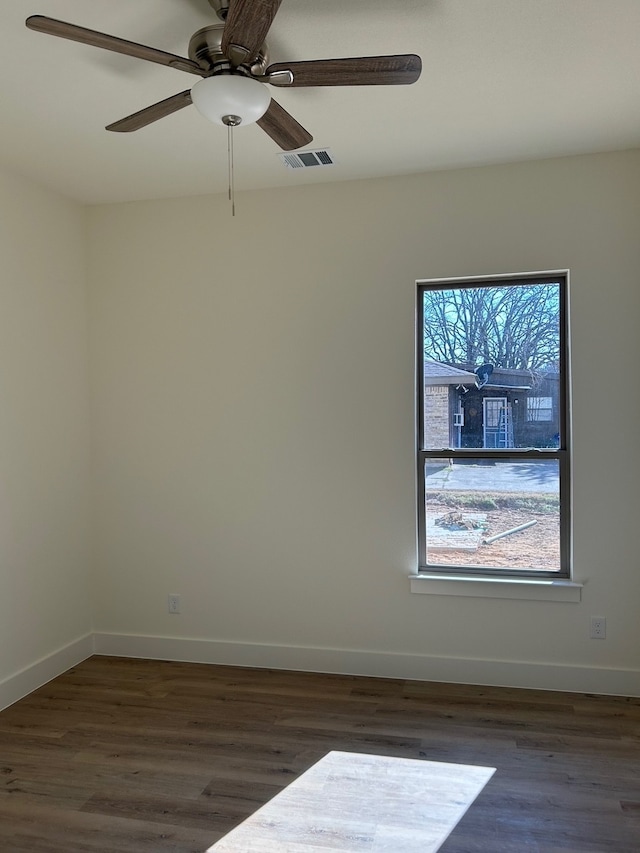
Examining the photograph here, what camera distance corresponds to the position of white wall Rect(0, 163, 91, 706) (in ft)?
11.5

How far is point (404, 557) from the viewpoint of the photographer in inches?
146

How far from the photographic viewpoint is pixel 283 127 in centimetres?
236

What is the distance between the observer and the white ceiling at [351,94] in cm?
219

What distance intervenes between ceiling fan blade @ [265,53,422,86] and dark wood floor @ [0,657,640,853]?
97.5 inches

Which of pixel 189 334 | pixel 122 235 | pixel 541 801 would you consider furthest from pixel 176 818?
pixel 122 235

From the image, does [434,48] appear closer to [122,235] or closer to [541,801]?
[122,235]

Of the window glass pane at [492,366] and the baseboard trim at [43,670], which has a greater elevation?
the window glass pane at [492,366]

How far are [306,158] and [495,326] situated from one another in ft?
4.37

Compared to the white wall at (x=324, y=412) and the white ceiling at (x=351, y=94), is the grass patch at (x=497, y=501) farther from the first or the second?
the white ceiling at (x=351, y=94)

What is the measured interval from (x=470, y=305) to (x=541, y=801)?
2.38 metres

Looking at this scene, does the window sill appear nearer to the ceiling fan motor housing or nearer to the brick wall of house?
the brick wall of house

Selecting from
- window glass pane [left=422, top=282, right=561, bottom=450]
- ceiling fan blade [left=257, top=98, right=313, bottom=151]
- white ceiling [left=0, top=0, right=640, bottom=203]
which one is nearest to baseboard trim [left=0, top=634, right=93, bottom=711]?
window glass pane [left=422, top=282, right=561, bottom=450]

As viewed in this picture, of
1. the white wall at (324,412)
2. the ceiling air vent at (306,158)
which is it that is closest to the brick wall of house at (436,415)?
the white wall at (324,412)

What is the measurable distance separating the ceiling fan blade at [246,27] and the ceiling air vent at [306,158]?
140 cm
